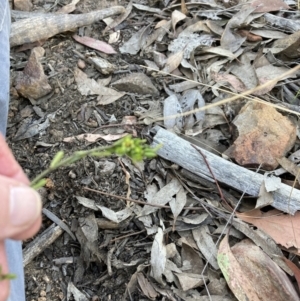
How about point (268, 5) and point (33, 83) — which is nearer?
point (33, 83)

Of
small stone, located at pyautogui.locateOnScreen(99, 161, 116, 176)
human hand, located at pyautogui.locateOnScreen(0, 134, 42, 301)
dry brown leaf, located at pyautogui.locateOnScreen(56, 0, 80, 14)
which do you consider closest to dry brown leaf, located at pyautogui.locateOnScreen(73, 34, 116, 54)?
dry brown leaf, located at pyautogui.locateOnScreen(56, 0, 80, 14)

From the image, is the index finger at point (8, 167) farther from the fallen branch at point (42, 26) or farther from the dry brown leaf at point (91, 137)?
the fallen branch at point (42, 26)

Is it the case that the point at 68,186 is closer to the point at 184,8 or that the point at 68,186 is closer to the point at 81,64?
the point at 81,64

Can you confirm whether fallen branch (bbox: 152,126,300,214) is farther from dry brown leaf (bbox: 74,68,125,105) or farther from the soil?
dry brown leaf (bbox: 74,68,125,105)

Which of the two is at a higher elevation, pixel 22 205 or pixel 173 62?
pixel 22 205

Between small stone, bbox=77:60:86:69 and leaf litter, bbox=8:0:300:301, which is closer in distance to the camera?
leaf litter, bbox=8:0:300:301

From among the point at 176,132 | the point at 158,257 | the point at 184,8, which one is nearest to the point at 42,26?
the point at 184,8

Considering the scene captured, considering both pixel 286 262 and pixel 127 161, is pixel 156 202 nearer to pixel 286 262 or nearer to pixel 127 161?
pixel 127 161

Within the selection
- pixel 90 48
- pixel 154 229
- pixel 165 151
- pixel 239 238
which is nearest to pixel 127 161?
pixel 165 151
